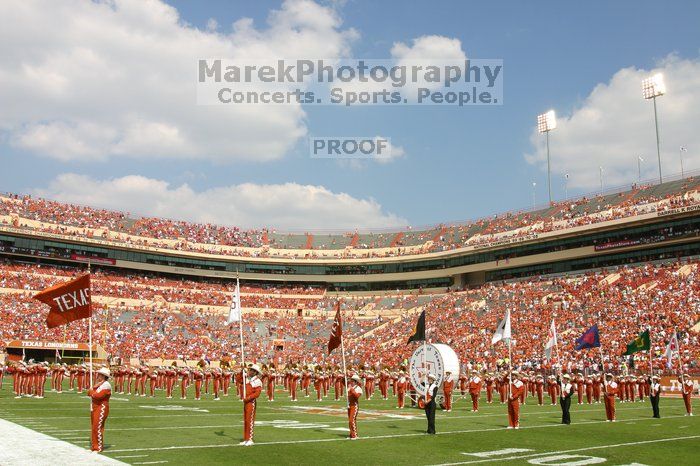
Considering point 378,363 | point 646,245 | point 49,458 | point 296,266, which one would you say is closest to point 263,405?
point 49,458

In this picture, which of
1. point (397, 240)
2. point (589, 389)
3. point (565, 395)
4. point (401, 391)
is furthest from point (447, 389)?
point (397, 240)

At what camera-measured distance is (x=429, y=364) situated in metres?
21.7

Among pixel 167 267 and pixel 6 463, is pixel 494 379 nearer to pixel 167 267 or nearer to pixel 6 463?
pixel 6 463

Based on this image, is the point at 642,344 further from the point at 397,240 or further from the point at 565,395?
the point at 397,240

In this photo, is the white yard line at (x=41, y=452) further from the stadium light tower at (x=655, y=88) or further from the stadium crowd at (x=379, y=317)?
the stadium light tower at (x=655, y=88)

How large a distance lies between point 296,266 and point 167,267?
1319 centimetres

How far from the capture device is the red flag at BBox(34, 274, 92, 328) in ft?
51.2

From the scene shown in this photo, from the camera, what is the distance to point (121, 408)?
68.5 ft

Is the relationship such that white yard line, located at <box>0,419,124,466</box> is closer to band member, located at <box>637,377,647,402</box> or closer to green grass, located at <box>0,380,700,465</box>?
green grass, located at <box>0,380,700,465</box>

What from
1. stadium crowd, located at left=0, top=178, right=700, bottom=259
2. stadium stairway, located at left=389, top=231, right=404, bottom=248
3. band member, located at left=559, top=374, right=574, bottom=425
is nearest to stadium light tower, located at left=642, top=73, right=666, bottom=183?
stadium crowd, located at left=0, top=178, right=700, bottom=259

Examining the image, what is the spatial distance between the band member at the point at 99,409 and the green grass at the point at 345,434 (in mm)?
366

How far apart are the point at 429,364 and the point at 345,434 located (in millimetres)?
7394

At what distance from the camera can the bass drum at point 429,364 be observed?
70.0 ft

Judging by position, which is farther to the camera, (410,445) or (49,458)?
(410,445)
